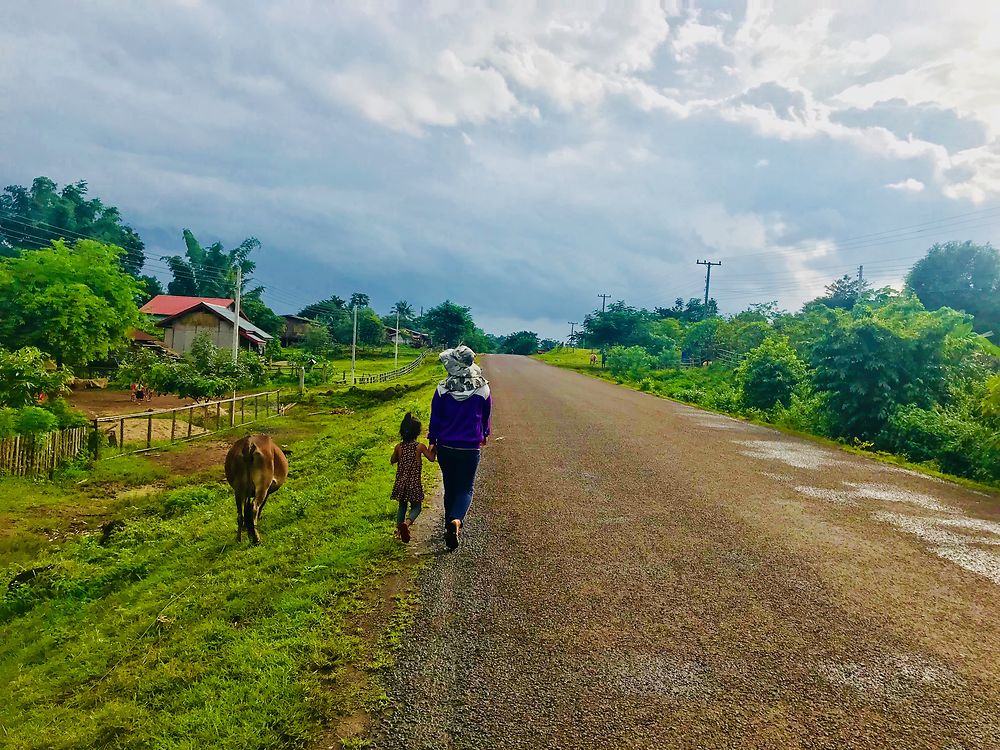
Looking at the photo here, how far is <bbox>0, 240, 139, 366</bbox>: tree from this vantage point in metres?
26.7

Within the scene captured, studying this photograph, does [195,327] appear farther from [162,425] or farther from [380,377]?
[162,425]

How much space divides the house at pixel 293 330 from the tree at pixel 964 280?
67.3 metres

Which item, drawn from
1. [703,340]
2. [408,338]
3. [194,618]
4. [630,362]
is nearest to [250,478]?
[194,618]

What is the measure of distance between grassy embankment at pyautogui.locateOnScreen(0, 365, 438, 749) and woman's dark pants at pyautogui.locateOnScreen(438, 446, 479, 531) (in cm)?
73

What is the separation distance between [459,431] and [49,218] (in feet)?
244

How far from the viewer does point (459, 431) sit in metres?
5.33

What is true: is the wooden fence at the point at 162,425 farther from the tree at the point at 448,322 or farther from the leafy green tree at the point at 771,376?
→ the tree at the point at 448,322

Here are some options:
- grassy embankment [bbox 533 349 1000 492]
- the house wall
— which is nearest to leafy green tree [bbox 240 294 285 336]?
the house wall

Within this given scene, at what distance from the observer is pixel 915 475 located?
9.38 metres

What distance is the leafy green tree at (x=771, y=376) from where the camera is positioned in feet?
62.2

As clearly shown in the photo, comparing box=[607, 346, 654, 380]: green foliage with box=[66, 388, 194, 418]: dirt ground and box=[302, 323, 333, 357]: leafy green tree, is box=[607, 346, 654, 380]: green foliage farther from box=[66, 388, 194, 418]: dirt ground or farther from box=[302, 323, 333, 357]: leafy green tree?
box=[302, 323, 333, 357]: leafy green tree

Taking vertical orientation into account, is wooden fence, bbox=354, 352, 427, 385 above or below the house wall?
below

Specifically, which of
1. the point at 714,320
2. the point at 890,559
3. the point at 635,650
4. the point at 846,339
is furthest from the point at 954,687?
the point at 714,320

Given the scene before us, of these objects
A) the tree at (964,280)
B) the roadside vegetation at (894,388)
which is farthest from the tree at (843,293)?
the roadside vegetation at (894,388)
